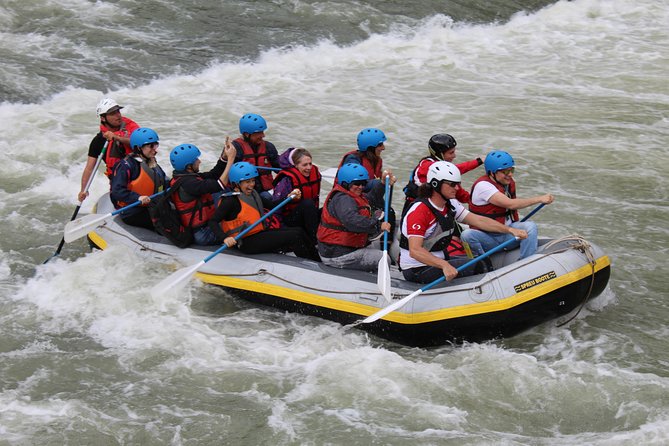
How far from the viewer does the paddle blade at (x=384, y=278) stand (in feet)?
21.1

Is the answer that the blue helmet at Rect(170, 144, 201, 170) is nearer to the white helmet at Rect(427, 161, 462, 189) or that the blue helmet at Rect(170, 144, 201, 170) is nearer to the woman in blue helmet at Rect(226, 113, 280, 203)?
the woman in blue helmet at Rect(226, 113, 280, 203)

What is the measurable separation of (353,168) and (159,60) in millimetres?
8239

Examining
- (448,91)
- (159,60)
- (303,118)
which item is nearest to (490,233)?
(303,118)

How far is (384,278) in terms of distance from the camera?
6.48 metres

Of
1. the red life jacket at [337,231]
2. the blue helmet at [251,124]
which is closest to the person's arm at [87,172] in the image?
the blue helmet at [251,124]

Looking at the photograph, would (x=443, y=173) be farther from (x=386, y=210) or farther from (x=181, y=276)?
(x=181, y=276)

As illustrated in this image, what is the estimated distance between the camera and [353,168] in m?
6.74

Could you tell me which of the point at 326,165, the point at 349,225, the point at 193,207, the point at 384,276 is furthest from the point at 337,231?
the point at 326,165

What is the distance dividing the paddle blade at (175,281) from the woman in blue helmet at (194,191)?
15.0 inches

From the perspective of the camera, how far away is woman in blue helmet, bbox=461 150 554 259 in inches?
266

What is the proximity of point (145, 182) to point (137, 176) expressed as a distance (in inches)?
3.3

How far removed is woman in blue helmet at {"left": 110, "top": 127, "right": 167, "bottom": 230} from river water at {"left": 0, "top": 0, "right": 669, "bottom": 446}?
1.66ft

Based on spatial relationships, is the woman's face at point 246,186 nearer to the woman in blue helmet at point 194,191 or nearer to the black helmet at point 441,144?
the woman in blue helmet at point 194,191

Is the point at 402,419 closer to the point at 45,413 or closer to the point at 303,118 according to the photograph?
the point at 45,413
